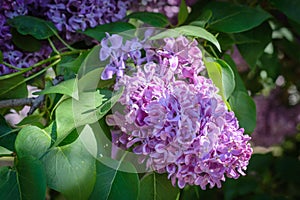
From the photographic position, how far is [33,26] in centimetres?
81

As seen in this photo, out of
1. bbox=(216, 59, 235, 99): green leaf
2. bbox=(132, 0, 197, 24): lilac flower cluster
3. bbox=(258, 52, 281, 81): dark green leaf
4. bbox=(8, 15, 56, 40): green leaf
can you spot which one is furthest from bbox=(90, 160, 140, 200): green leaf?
bbox=(258, 52, 281, 81): dark green leaf

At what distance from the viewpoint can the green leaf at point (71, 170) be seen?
1.96ft

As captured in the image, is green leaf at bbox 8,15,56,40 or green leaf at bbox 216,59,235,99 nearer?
green leaf at bbox 216,59,235,99

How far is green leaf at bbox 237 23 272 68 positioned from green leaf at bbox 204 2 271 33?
0.28ft

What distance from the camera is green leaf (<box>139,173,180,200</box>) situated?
2.18ft

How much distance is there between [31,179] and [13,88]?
7.9 inches

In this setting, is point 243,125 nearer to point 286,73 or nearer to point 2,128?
point 2,128

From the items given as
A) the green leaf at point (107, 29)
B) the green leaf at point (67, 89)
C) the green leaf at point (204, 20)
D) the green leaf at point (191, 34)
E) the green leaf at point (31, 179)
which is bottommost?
the green leaf at point (31, 179)

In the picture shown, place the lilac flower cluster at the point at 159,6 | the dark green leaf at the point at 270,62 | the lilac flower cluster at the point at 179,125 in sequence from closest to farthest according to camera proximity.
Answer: the lilac flower cluster at the point at 179,125, the lilac flower cluster at the point at 159,6, the dark green leaf at the point at 270,62

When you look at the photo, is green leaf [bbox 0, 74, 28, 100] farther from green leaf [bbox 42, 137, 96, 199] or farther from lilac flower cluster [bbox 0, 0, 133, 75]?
green leaf [bbox 42, 137, 96, 199]

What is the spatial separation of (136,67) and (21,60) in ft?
0.73

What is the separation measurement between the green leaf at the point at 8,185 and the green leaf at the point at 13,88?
0.53ft

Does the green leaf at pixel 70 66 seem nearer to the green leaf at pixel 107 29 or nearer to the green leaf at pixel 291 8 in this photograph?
the green leaf at pixel 107 29

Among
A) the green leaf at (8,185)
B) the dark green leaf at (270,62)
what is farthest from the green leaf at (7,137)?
the dark green leaf at (270,62)
